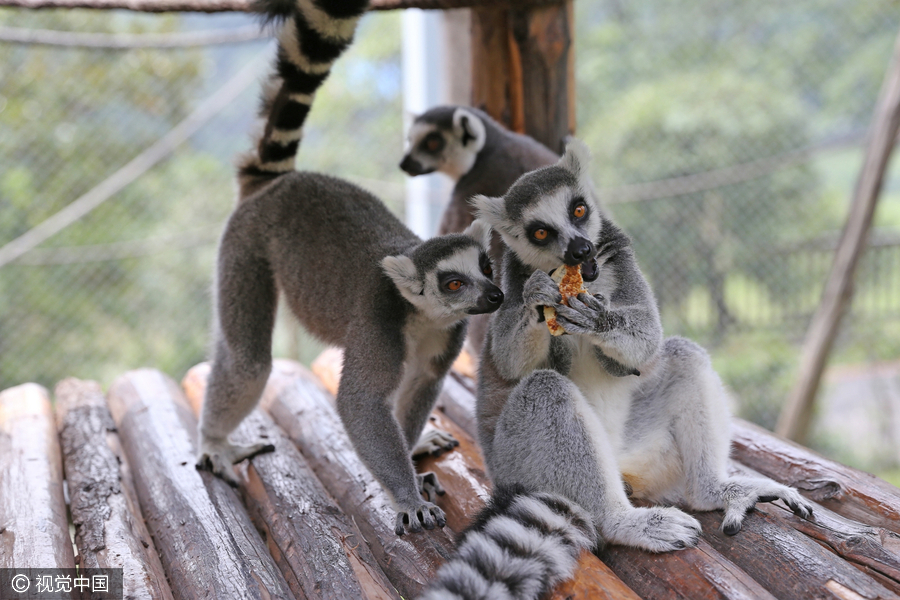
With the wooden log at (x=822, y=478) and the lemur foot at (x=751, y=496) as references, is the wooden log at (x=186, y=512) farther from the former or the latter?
the wooden log at (x=822, y=478)

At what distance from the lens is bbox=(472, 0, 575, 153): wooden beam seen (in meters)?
3.91

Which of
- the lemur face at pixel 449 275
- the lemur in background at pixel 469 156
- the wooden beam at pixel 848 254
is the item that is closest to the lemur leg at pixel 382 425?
the lemur face at pixel 449 275

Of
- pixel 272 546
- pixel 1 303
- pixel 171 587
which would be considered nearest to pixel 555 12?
pixel 272 546

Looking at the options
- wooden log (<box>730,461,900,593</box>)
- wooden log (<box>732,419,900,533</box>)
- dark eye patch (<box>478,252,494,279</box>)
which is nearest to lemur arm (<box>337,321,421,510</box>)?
dark eye patch (<box>478,252,494,279</box>)

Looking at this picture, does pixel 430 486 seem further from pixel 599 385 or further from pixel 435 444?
pixel 599 385

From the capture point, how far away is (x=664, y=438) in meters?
2.36

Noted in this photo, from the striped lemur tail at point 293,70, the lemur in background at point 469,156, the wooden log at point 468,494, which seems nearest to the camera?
the wooden log at point 468,494

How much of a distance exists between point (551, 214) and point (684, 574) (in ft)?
3.60

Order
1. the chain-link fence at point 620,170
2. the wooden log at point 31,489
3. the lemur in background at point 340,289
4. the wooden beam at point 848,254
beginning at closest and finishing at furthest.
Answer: the wooden log at point 31,489 < the lemur in background at point 340,289 < the wooden beam at point 848,254 < the chain-link fence at point 620,170

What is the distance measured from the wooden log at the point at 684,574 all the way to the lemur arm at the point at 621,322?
561 mm

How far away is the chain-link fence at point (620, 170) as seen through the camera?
5949mm

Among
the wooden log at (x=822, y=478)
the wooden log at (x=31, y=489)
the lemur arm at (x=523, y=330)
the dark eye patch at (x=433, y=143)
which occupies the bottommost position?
the wooden log at (x=31, y=489)

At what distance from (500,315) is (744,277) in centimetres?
490

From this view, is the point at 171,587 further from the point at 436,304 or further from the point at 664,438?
the point at 664,438
